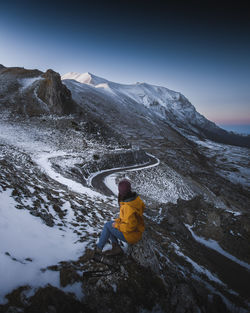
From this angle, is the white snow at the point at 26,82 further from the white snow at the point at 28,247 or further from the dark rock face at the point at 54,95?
the white snow at the point at 28,247

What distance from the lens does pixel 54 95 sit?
46781 millimetres

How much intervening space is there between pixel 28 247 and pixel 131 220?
2938mm

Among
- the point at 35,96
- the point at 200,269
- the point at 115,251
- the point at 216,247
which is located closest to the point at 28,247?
the point at 115,251

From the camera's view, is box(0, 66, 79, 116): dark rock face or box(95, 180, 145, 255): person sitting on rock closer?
box(95, 180, 145, 255): person sitting on rock

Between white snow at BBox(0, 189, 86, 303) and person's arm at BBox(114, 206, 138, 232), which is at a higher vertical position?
person's arm at BBox(114, 206, 138, 232)

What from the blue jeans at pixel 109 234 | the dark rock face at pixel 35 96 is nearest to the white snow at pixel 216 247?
the blue jeans at pixel 109 234

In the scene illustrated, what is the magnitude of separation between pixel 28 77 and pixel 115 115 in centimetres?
6951

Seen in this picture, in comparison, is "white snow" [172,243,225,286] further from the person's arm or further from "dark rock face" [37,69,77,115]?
"dark rock face" [37,69,77,115]

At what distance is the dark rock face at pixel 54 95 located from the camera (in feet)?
151

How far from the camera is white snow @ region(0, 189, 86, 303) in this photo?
3279mm

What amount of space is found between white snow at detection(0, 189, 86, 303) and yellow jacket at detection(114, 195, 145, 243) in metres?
1.67

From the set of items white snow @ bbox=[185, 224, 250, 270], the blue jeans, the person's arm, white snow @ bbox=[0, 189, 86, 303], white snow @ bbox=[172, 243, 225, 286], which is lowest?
white snow @ bbox=[185, 224, 250, 270]

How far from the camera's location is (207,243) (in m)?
12.6

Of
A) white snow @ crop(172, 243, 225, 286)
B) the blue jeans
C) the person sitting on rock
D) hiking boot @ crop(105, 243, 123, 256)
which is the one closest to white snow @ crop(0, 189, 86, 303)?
the blue jeans
